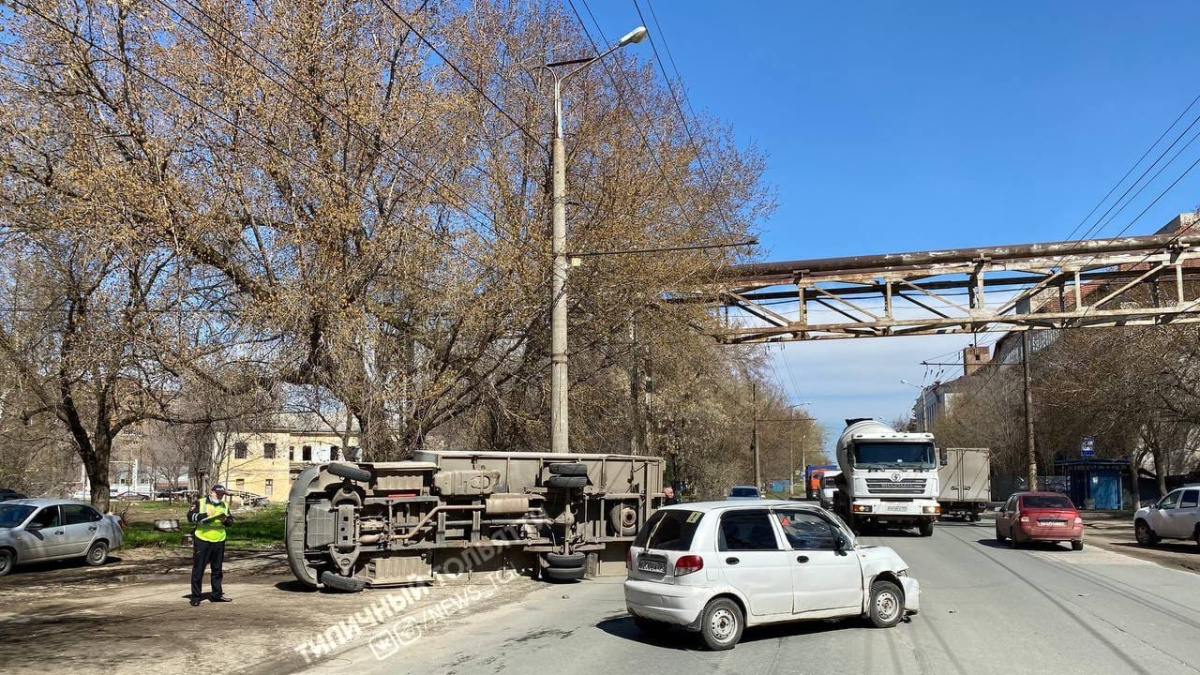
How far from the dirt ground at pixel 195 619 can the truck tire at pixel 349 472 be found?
185 cm

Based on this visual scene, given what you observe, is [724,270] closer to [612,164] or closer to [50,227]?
[612,164]

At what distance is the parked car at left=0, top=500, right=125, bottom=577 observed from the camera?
18.8m

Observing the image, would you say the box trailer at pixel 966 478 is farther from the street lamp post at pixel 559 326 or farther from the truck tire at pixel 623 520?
the street lamp post at pixel 559 326

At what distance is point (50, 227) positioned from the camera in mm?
14297

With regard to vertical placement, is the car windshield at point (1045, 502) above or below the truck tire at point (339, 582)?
above

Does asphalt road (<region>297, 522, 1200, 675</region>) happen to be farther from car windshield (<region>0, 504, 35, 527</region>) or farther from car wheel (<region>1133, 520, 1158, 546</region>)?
car windshield (<region>0, 504, 35, 527</region>)

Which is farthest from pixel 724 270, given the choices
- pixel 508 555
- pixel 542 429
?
pixel 508 555

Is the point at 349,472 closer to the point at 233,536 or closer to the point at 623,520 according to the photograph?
the point at 623,520

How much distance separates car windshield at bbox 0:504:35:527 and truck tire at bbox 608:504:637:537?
13.5 meters

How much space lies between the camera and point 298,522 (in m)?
13.6

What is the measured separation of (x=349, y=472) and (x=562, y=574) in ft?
14.2

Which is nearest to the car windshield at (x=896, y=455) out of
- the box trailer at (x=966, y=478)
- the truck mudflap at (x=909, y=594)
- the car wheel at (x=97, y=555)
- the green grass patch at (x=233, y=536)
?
the box trailer at (x=966, y=478)

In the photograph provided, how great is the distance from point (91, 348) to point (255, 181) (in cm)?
421

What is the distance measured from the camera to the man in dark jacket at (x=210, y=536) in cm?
1270
